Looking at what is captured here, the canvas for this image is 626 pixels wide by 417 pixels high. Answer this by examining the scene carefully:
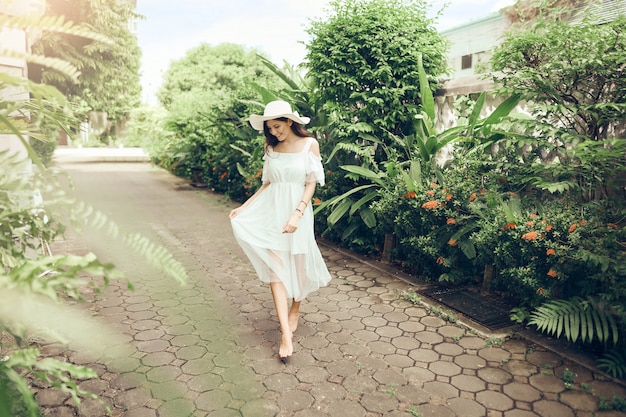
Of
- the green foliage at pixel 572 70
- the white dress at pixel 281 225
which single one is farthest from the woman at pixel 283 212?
the green foliage at pixel 572 70

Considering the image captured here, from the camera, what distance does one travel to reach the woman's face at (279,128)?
143 inches

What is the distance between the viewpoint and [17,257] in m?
1.92

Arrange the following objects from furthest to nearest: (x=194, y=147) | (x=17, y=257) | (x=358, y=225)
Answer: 1. (x=194, y=147)
2. (x=358, y=225)
3. (x=17, y=257)

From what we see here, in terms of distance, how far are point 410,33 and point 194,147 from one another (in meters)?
8.45

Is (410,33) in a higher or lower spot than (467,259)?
higher

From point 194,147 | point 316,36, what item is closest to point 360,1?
point 316,36

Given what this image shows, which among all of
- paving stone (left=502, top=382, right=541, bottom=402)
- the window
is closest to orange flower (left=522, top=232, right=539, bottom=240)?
paving stone (left=502, top=382, right=541, bottom=402)

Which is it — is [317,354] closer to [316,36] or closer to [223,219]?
[316,36]

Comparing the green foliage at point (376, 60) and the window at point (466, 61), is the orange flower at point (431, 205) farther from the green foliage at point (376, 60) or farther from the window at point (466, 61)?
the window at point (466, 61)

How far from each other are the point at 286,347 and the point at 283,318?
0.65 ft

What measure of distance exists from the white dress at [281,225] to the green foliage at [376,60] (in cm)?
203

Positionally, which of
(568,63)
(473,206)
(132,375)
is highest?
(568,63)

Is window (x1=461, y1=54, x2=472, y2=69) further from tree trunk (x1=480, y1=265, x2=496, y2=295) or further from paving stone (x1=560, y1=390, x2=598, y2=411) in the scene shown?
paving stone (x1=560, y1=390, x2=598, y2=411)

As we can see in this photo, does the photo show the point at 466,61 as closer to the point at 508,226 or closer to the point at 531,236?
the point at 508,226
